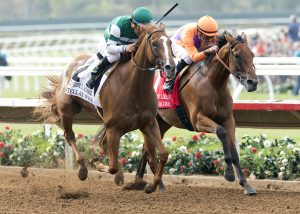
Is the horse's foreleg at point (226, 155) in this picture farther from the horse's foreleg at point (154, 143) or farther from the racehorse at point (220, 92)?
the horse's foreleg at point (154, 143)

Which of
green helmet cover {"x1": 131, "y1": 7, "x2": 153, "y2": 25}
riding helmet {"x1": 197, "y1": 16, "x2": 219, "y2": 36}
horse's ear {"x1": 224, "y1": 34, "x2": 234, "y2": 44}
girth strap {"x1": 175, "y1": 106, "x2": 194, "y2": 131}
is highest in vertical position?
riding helmet {"x1": 197, "y1": 16, "x2": 219, "y2": 36}

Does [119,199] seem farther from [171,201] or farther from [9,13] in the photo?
[9,13]

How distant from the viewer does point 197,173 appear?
9422 millimetres

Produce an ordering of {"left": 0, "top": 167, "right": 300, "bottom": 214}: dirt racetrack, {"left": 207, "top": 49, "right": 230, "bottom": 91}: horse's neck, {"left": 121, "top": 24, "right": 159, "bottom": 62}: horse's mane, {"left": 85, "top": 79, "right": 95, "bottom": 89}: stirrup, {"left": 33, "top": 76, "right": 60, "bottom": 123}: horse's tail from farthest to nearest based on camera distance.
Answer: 1. {"left": 33, "top": 76, "right": 60, "bottom": 123}: horse's tail
2. {"left": 207, "top": 49, "right": 230, "bottom": 91}: horse's neck
3. {"left": 85, "top": 79, "right": 95, "bottom": 89}: stirrup
4. {"left": 121, "top": 24, "right": 159, "bottom": 62}: horse's mane
5. {"left": 0, "top": 167, "right": 300, "bottom": 214}: dirt racetrack

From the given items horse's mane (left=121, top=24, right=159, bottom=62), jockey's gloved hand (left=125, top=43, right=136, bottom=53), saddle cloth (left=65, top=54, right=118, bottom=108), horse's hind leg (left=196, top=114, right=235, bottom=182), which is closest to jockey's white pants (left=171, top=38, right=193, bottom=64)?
horse's hind leg (left=196, top=114, right=235, bottom=182)

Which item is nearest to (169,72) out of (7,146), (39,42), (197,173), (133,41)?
(133,41)

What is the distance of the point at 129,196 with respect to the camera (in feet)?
27.1

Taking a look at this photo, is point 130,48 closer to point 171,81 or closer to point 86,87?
point 86,87

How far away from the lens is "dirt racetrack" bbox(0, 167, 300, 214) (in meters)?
7.34

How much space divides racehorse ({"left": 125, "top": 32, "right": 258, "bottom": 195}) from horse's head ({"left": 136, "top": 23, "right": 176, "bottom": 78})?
93 cm

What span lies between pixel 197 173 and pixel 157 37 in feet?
8.32

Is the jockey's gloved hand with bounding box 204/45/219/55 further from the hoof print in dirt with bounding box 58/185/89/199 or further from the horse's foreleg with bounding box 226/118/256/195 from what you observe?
the hoof print in dirt with bounding box 58/185/89/199

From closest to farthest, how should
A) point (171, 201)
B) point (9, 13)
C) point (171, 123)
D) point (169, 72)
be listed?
point (169, 72), point (171, 201), point (171, 123), point (9, 13)

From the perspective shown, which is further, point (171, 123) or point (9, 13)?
point (9, 13)
